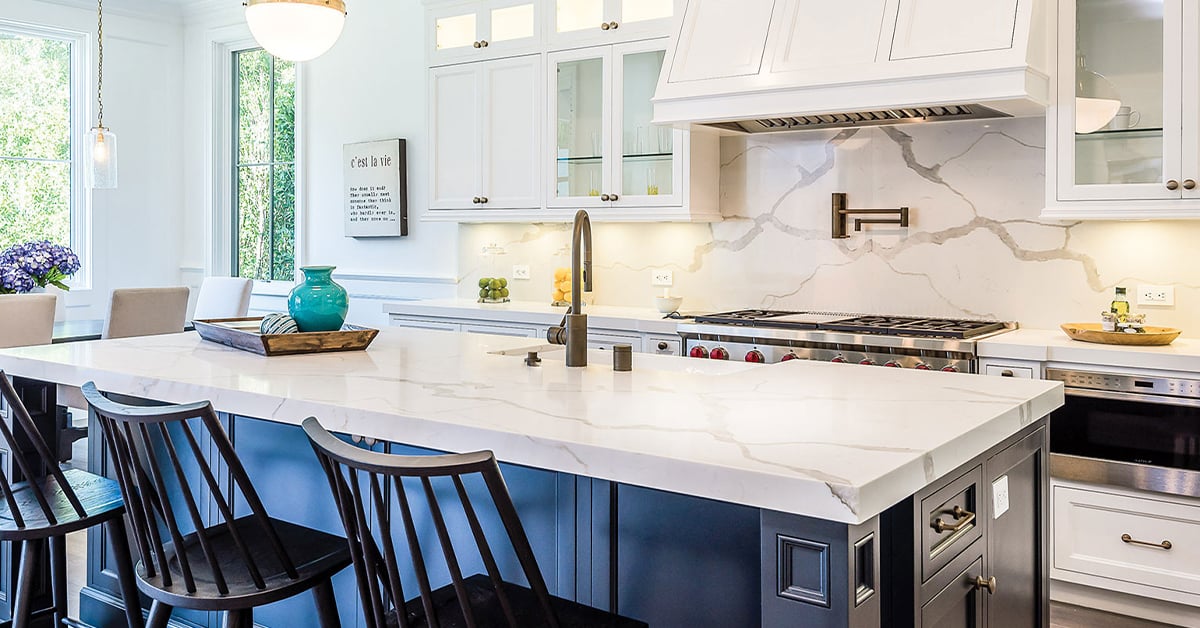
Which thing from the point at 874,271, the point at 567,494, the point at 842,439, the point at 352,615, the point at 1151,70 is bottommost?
the point at 352,615

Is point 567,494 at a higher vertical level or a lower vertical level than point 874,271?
lower

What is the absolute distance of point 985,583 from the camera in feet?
6.34

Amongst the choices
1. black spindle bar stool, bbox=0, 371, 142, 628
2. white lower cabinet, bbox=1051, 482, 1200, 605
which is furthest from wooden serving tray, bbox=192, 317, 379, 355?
white lower cabinet, bbox=1051, 482, 1200, 605

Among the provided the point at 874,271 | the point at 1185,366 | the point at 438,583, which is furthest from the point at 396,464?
the point at 874,271

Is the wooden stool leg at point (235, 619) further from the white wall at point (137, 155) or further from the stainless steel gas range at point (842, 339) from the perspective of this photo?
the white wall at point (137, 155)

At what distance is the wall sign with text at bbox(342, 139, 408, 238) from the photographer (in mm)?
5707

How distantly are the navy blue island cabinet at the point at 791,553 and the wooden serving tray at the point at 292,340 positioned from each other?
0.75m

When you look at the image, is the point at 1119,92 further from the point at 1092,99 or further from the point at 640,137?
the point at 640,137

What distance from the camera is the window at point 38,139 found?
6.10 meters

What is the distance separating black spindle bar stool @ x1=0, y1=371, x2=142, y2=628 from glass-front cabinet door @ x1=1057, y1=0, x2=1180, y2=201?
3.13 m

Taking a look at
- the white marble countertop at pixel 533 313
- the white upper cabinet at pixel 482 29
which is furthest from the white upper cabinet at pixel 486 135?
the white marble countertop at pixel 533 313

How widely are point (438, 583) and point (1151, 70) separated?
287 cm

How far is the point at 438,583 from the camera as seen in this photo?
2137 mm

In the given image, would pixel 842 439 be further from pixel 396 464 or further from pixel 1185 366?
pixel 1185 366
